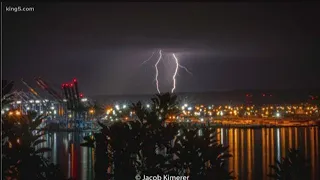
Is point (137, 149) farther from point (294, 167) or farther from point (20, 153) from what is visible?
point (294, 167)

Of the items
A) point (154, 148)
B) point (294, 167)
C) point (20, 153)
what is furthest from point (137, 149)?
point (294, 167)

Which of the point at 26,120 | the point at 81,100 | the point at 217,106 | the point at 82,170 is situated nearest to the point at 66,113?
the point at 81,100

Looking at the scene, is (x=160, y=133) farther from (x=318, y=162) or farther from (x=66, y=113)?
(x=66, y=113)

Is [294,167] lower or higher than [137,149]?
lower

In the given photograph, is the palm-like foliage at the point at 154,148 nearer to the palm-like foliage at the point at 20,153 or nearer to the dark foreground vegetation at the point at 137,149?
the dark foreground vegetation at the point at 137,149

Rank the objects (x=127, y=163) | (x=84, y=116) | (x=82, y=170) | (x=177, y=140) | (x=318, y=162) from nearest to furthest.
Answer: (x=127, y=163) → (x=177, y=140) → (x=82, y=170) → (x=318, y=162) → (x=84, y=116)

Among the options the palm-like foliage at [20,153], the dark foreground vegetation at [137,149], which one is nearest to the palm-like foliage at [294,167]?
the dark foreground vegetation at [137,149]
